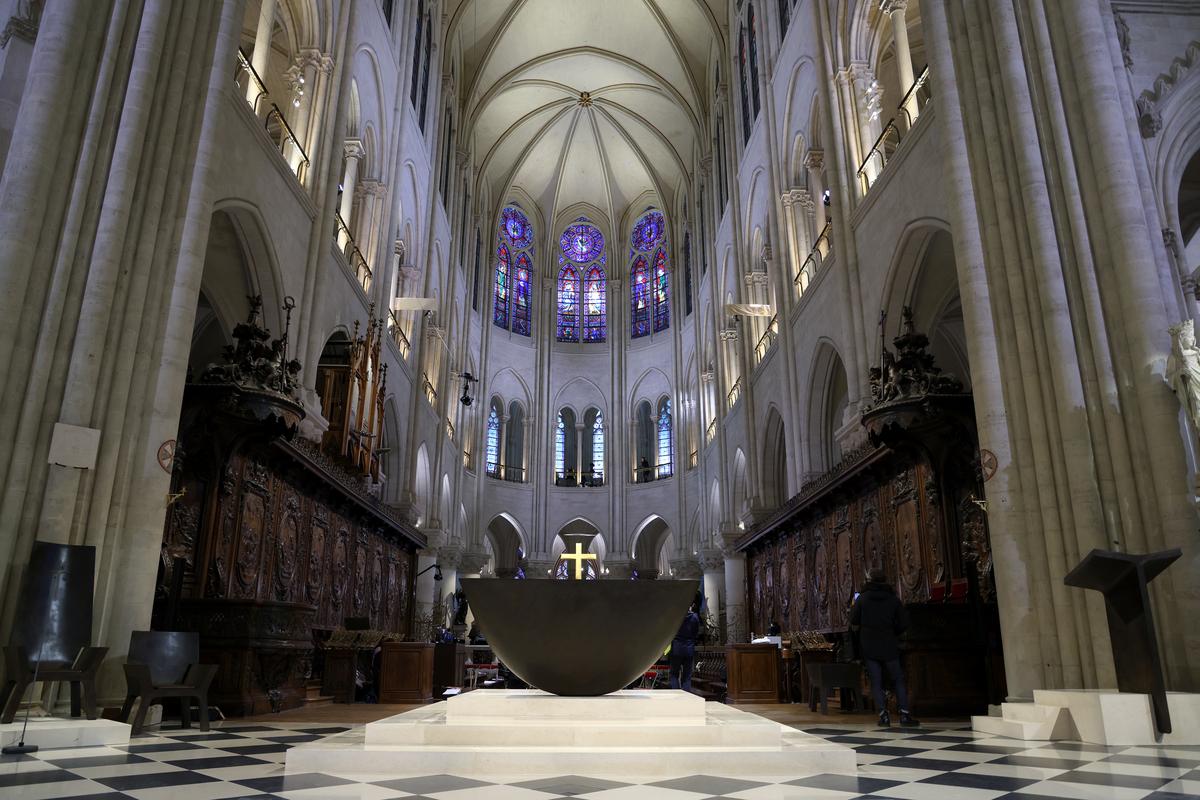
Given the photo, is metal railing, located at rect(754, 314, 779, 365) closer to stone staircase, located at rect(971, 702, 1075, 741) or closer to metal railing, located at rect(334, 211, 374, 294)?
metal railing, located at rect(334, 211, 374, 294)

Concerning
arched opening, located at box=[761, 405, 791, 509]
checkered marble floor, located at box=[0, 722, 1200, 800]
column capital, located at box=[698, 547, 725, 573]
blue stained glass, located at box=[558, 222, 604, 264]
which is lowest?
checkered marble floor, located at box=[0, 722, 1200, 800]

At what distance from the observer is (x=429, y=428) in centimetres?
2380

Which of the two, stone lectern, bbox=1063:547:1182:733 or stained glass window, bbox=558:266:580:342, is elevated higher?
stained glass window, bbox=558:266:580:342

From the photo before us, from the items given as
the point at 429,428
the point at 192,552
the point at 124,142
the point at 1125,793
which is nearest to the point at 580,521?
the point at 429,428

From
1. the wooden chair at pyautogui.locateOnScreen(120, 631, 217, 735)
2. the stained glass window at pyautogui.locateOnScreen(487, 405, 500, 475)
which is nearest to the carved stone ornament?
the wooden chair at pyautogui.locateOnScreen(120, 631, 217, 735)

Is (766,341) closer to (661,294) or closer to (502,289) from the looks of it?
(661,294)

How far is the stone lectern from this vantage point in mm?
5690

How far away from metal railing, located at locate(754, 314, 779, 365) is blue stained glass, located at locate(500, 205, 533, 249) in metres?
16.5

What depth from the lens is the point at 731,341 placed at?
82.7 feet

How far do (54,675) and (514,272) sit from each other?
100 feet

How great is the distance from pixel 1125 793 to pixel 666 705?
2.21m

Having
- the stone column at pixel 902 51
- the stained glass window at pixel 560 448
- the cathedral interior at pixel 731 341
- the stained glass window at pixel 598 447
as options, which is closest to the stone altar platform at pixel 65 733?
the cathedral interior at pixel 731 341

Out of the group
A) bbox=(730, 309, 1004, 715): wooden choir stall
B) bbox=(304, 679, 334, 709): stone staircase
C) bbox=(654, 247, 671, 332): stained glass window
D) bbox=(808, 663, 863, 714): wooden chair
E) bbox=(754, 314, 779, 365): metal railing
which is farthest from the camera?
bbox=(654, 247, 671, 332): stained glass window

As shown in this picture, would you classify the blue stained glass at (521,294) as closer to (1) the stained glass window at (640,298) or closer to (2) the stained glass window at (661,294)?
(1) the stained glass window at (640,298)
